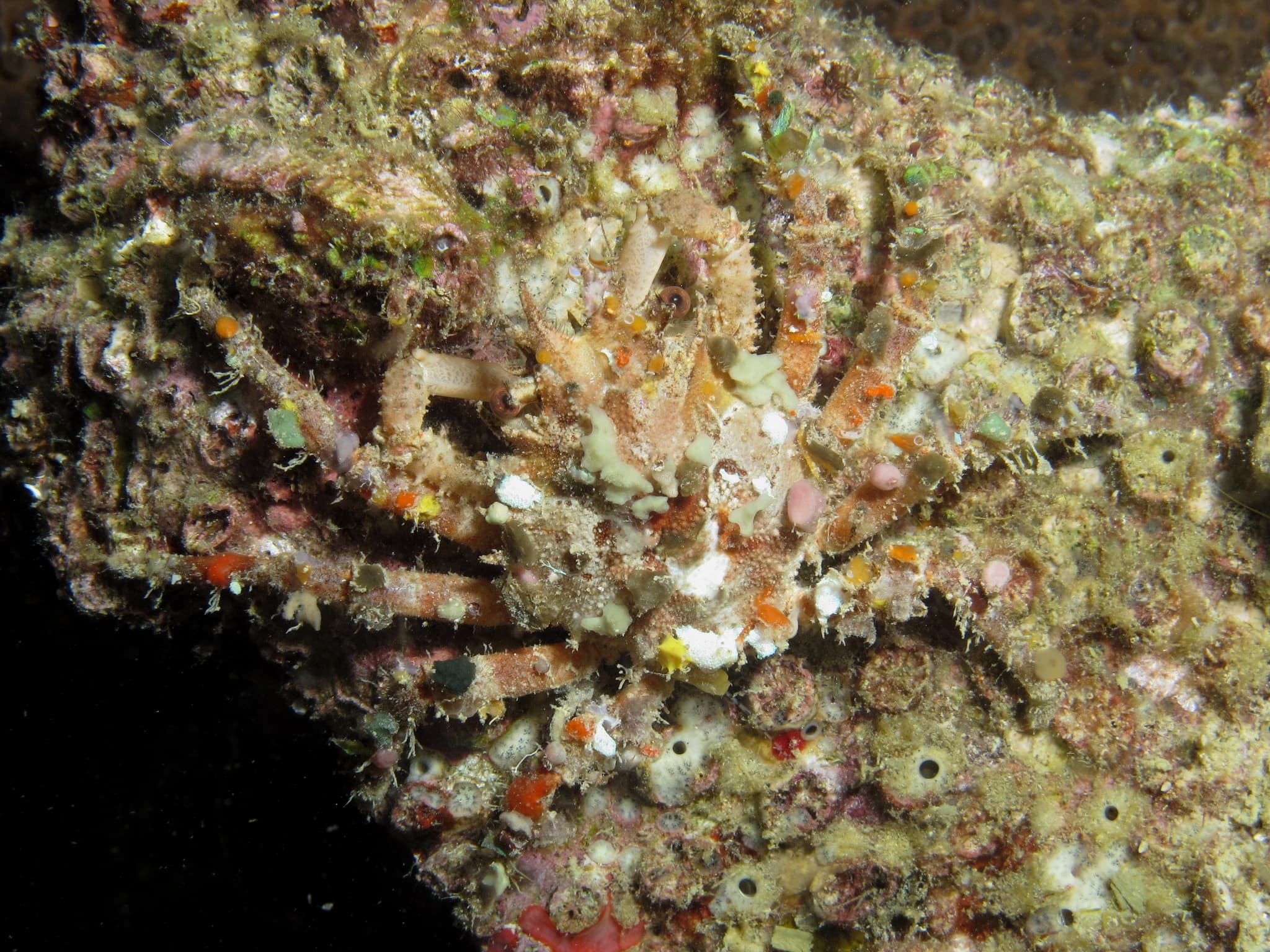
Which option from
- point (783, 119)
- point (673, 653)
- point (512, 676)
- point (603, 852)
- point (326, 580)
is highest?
point (783, 119)

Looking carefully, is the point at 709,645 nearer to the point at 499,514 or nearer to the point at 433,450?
the point at 499,514

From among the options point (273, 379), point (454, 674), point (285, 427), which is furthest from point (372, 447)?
point (454, 674)

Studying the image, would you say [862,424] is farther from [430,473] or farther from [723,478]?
[430,473]

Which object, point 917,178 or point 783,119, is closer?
point 783,119

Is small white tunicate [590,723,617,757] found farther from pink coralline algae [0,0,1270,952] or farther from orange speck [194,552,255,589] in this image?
orange speck [194,552,255,589]

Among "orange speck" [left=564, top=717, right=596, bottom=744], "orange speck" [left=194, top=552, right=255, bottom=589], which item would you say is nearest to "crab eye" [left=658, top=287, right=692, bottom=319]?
"orange speck" [left=564, top=717, right=596, bottom=744]

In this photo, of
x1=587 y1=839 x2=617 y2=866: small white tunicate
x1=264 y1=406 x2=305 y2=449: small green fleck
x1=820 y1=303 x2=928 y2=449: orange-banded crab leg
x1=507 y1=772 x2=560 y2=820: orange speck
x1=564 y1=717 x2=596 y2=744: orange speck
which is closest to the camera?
x1=264 y1=406 x2=305 y2=449: small green fleck
